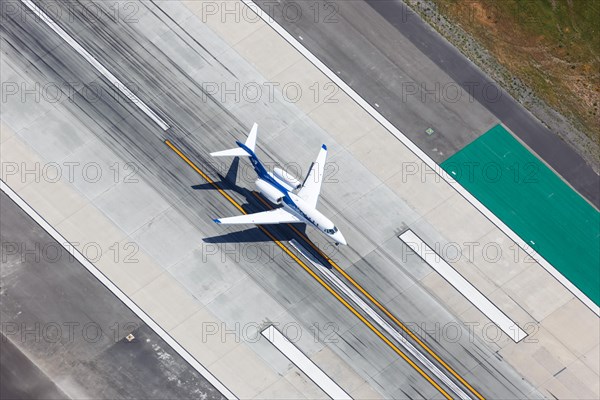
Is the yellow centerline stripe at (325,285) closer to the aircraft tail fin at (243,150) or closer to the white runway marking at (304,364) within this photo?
the aircraft tail fin at (243,150)

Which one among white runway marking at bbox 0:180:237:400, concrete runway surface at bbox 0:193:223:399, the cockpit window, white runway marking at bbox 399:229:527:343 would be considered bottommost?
concrete runway surface at bbox 0:193:223:399

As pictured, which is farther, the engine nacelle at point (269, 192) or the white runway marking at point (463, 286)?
the white runway marking at point (463, 286)

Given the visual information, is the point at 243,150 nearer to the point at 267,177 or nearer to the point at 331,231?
the point at 267,177

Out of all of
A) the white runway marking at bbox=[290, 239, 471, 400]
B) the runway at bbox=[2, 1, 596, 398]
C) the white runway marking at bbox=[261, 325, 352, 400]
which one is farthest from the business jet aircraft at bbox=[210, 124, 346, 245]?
the white runway marking at bbox=[261, 325, 352, 400]

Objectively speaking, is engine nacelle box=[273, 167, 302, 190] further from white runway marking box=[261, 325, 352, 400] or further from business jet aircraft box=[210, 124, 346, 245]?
white runway marking box=[261, 325, 352, 400]

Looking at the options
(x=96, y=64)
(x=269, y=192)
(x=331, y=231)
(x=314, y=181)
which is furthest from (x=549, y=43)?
(x=96, y=64)

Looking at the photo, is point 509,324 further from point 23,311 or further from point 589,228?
point 23,311

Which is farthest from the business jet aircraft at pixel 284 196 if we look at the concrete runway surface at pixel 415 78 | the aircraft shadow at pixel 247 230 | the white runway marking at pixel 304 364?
the concrete runway surface at pixel 415 78
